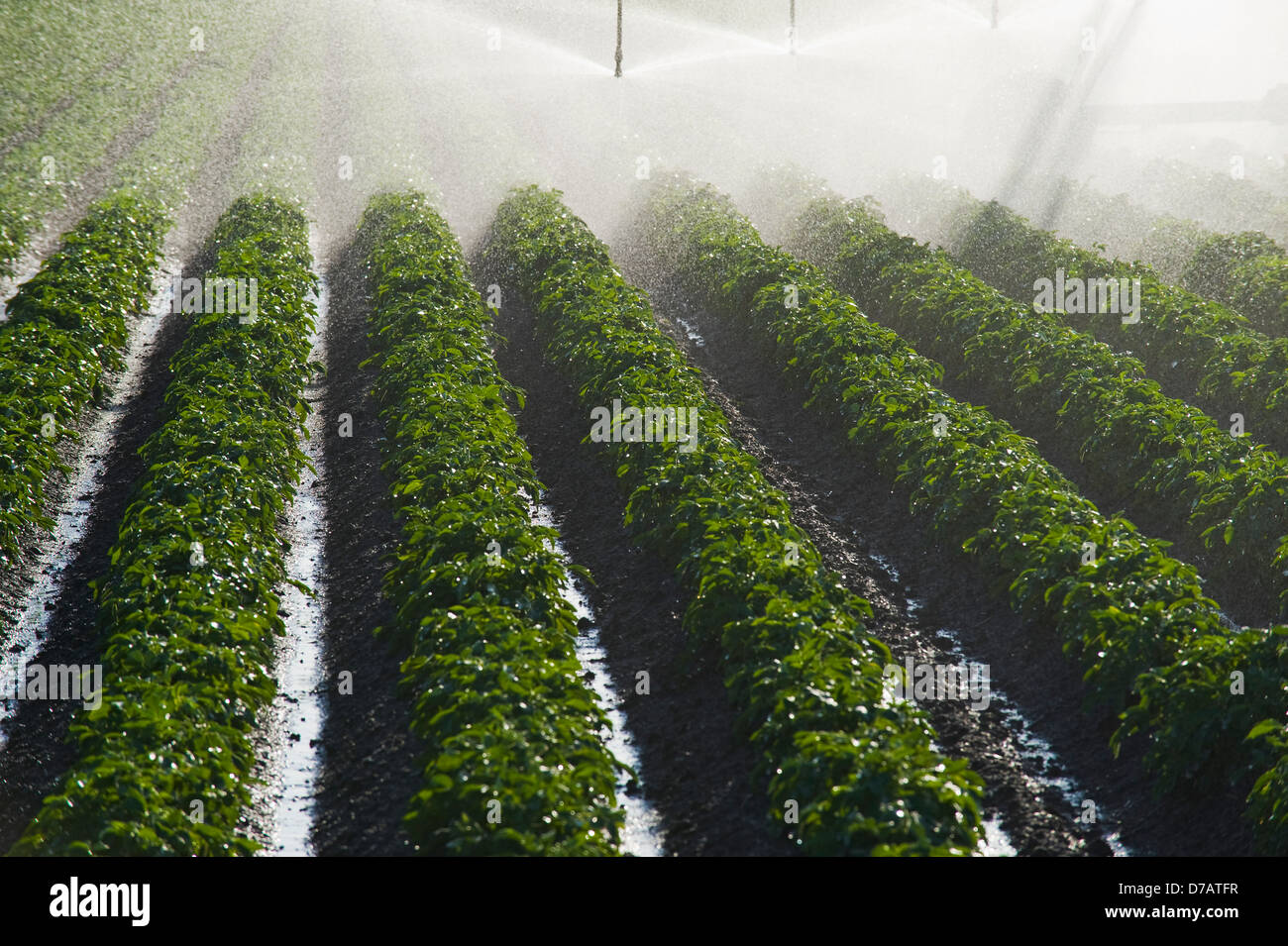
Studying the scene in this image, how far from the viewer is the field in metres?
8.19

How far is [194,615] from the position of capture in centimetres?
945

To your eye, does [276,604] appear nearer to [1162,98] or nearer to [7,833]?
[7,833]

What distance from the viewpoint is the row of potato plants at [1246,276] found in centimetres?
1883

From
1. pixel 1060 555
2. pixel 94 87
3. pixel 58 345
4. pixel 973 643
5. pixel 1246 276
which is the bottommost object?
pixel 973 643

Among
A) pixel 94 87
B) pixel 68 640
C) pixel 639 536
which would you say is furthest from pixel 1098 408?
pixel 94 87

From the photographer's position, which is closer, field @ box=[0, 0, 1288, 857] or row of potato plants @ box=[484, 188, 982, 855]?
row of potato plants @ box=[484, 188, 982, 855]

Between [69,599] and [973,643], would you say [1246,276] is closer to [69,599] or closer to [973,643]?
[973,643]

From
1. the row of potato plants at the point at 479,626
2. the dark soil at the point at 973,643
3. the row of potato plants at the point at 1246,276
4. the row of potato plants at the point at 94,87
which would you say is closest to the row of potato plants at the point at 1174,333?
the row of potato plants at the point at 1246,276

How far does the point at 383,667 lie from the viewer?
35.1 ft

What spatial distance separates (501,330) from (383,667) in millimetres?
9533

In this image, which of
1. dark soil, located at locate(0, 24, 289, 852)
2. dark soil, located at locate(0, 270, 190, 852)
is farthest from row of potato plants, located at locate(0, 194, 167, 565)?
dark soil, located at locate(0, 270, 190, 852)

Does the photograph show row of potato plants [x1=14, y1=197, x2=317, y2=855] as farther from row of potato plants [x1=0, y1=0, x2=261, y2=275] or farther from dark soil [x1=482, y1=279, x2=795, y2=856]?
row of potato plants [x1=0, y1=0, x2=261, y2=275]

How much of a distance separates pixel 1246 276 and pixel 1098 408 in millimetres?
7691

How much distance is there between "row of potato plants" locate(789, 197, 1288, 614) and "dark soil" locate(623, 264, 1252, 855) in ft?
7.86
